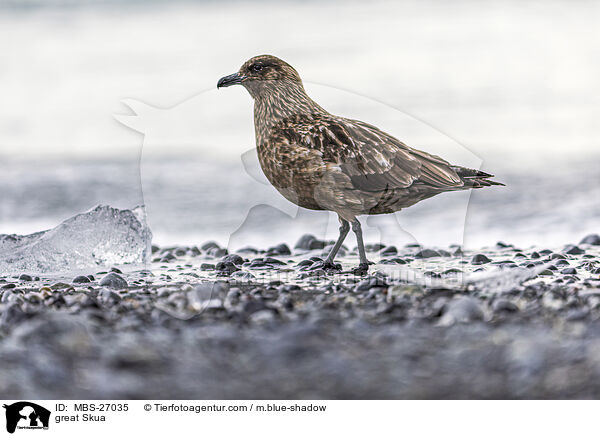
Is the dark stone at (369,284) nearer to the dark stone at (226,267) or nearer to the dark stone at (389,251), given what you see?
the dark stone at (389,251)

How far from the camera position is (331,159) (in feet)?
22.0

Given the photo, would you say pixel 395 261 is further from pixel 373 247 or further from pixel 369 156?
pixel 369 156

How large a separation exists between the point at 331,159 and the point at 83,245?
3.26m

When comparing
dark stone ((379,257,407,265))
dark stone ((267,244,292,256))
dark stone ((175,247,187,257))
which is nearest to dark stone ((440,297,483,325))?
dark stone ((379,257,407,265))

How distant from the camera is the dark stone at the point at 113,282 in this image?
22.7ft

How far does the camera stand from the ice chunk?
7.76 meters

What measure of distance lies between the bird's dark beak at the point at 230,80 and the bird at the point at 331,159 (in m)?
0.01

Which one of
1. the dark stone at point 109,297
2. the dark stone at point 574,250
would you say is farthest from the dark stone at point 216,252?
the dark stone at point 574,250

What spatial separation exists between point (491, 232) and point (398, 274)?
3976 mm

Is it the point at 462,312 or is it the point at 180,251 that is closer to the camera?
the point at 462,312

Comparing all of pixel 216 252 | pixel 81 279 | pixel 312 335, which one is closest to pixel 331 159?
pixel 312 335

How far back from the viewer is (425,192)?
22.9 ft

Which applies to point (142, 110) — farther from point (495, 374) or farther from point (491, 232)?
point (491, 232)
